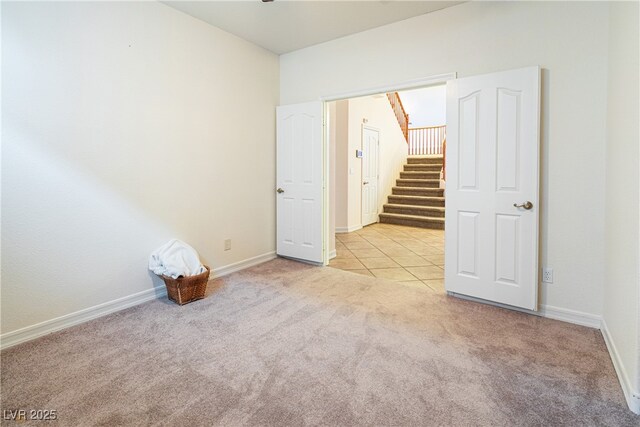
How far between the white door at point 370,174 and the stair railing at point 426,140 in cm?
401

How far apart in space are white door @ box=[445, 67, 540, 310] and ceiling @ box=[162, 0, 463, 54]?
2.99 feet

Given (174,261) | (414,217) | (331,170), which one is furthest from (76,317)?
(414,217)

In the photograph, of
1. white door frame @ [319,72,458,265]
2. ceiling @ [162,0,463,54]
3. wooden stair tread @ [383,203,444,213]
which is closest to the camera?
ceiling @ [162,0,463,54]

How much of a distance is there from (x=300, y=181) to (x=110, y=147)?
82.5 inches

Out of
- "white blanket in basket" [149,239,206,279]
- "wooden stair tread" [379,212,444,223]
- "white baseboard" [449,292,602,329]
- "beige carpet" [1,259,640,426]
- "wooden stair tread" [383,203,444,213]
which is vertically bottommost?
"beige carpet" [1,259,640,426]

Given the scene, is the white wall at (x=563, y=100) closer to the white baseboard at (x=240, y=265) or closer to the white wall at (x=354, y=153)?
the white baseboard at (x=240, y=265)

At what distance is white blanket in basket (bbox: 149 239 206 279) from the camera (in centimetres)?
283

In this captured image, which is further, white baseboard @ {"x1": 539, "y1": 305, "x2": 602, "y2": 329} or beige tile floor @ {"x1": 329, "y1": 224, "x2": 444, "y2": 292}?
beige tile floor @ {"x1": 329, "y1": 224, "x2": 444, "y2": 292}

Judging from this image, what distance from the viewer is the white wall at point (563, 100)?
2395mm

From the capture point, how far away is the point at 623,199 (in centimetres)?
186

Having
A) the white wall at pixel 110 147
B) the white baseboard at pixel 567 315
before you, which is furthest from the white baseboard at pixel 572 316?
the white wall at pixel 110 147

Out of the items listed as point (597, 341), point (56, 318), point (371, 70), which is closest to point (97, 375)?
point (56, 318)

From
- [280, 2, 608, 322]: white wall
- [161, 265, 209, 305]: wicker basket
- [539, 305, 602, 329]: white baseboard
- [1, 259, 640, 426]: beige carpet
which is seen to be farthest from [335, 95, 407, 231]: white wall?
[539, 305, 602, 329]: white baseboard

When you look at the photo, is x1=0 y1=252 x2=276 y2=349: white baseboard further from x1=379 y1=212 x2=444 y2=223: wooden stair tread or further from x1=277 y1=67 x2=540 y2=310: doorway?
x1=379 y1=212 x2=444 y2=223: wooden stair tread
